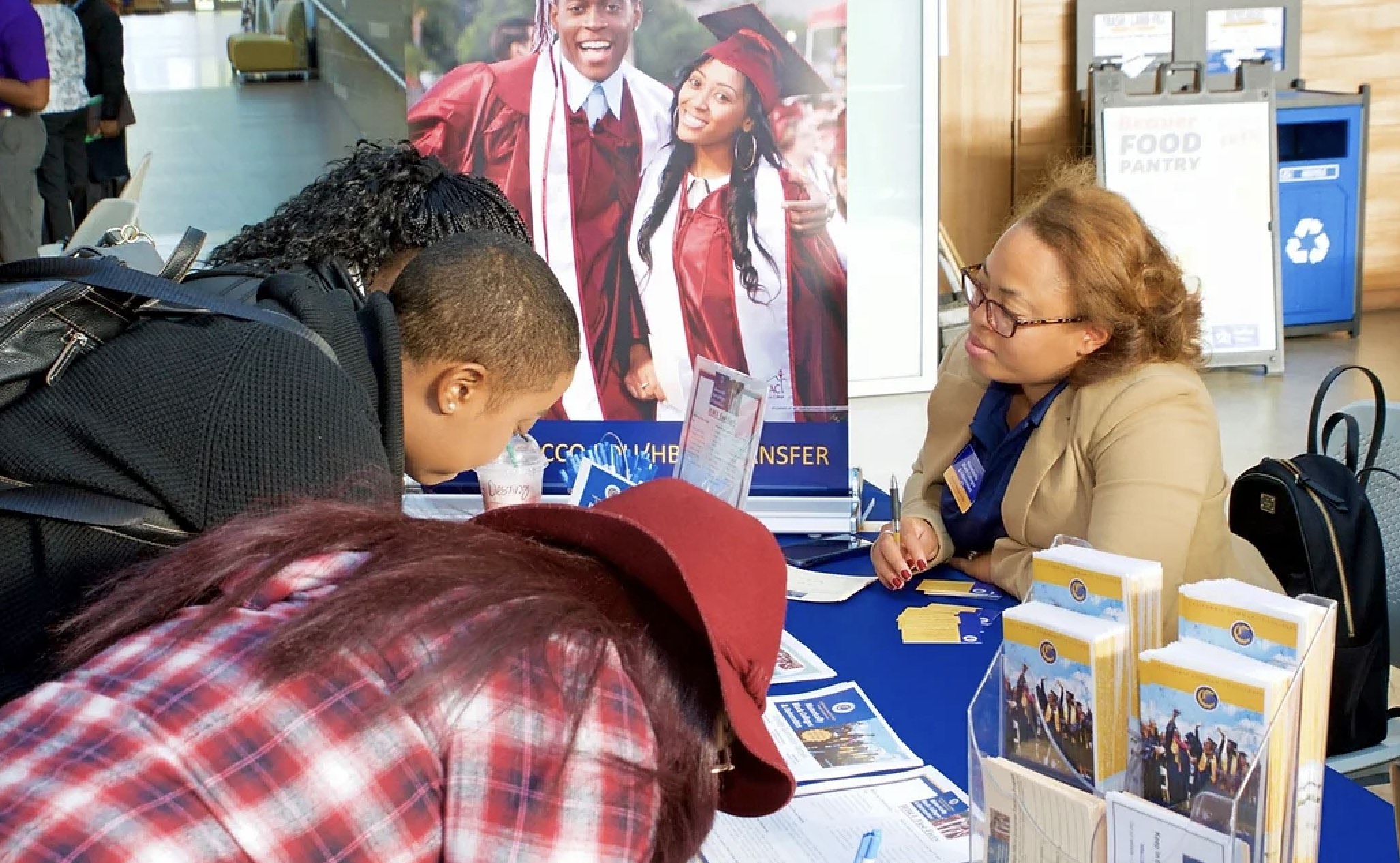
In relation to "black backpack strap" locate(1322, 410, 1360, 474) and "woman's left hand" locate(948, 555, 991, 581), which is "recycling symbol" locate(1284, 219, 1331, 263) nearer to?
"black backpack strap" locate(1322, 410, 1360, 474)

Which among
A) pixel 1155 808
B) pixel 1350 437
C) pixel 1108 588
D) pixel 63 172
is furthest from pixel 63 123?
pixel 1155 808

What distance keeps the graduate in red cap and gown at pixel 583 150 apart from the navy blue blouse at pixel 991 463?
27.2 inches

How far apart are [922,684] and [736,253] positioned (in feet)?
3.41

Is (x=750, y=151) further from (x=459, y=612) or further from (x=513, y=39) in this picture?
(x=459, y=612)

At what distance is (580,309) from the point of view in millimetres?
2609

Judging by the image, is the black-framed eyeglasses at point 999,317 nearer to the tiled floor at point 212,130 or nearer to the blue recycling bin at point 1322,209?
the blue recycling bin at point 1322,209

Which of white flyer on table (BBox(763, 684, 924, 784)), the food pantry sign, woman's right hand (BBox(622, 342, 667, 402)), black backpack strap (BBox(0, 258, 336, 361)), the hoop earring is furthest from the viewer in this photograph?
the food pantry sign

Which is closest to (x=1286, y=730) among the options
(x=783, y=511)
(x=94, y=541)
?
(x=94, y=541)

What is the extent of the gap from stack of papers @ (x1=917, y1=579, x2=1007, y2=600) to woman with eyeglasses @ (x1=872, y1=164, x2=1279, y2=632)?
20 mm

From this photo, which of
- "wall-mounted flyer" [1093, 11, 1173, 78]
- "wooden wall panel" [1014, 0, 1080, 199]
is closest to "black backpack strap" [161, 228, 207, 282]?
"wooden wall panel" [1014, 0, 1080, 199]

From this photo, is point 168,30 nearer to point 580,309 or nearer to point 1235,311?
point 1235,311

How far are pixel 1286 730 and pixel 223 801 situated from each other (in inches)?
28.9

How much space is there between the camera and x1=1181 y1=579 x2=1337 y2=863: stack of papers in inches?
38.4

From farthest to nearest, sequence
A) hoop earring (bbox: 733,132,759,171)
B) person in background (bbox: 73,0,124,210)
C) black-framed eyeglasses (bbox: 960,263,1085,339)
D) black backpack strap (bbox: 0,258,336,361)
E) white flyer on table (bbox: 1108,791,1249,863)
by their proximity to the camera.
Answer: person in background (bbox: 73,0,124,210) < hoop earring (bbox: 733,132,759,171) < black-framed eyeglasses (bbox: 960,263,1085,339) < black backpack strap (bbox: 0,258,336,361) < white flyer on table (bbox: 1108,791,1249,863)
